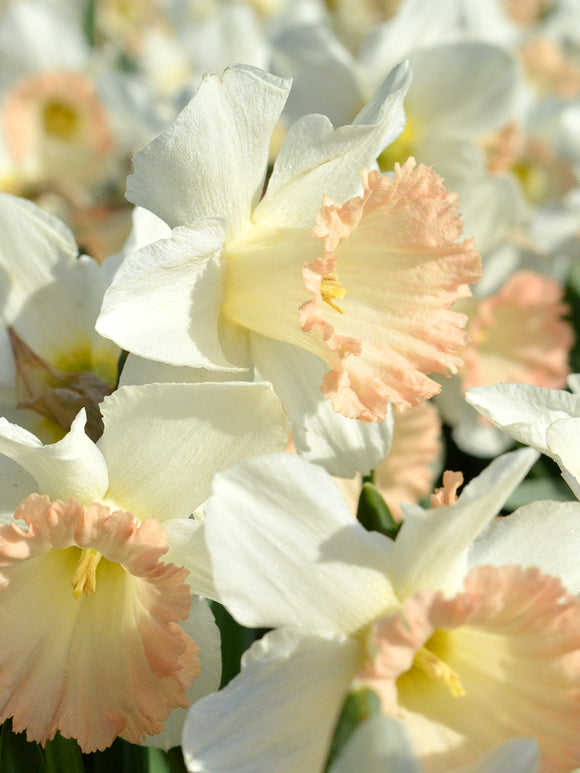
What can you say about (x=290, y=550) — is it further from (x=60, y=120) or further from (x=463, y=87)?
(x=60, y=120)

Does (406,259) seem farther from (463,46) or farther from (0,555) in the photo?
(463,46)

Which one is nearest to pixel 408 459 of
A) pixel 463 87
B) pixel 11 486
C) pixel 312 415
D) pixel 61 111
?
pixel 312 415

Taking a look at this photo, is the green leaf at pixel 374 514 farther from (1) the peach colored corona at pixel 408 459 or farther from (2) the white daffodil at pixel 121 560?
(1) the peach colored corona at pixel 408 459

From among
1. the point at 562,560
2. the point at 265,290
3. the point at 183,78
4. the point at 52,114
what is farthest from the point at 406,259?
the point at 183,78

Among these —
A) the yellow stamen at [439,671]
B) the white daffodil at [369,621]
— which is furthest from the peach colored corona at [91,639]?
the yellow stamen at [439,671]

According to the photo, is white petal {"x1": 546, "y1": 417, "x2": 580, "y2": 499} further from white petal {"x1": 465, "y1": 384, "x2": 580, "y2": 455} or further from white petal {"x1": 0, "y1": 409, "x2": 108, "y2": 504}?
white petal {"x1": 0, "y1": 409, "x2": 108, "y2": 504}

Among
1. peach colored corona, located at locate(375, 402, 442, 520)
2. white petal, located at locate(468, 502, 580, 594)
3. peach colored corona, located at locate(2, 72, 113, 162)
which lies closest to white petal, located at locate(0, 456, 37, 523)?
white petal, located at locate(468, 502, 580, 594)
